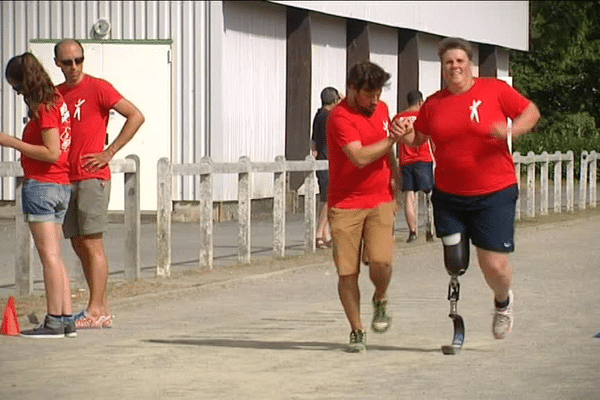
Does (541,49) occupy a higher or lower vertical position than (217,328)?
higher

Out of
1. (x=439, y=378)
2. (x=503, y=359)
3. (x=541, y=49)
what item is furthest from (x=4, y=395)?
(x=541, y=49)

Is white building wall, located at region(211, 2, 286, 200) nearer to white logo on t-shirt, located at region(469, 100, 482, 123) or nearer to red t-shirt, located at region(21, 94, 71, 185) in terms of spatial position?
red t-shirt, located at region(21, 94, 71, 185)

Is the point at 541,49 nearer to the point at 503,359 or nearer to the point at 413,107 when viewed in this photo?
the point at 413,107

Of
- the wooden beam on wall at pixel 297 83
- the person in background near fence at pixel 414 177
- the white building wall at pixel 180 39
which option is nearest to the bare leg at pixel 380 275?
the person in background near fence at pixel 414 177

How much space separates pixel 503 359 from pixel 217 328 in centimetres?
267

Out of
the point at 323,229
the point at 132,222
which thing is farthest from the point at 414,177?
the point at 132,222

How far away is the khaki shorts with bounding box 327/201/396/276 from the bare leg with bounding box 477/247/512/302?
63cm

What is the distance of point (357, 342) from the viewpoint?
11570 millimetres

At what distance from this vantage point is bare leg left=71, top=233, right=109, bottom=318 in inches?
512

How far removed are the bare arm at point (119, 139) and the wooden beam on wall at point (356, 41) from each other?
69.7ft

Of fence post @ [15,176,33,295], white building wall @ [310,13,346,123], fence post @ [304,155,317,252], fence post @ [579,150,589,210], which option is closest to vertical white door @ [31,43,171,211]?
fence post @ [304,155,317,252]

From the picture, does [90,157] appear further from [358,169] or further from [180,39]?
[180,39]

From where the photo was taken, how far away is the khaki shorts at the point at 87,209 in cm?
1284

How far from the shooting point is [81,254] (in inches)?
515
